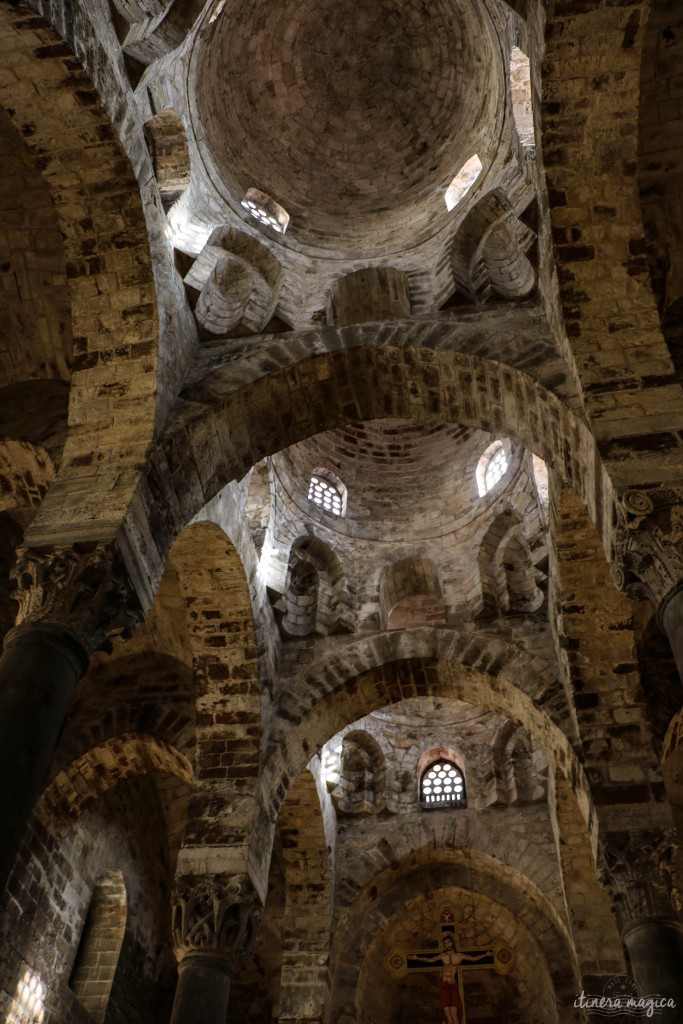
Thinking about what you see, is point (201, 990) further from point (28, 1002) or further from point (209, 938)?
point (28, 1002)

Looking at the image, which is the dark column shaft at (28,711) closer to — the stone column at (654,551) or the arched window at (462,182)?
the stone column at (654,551)

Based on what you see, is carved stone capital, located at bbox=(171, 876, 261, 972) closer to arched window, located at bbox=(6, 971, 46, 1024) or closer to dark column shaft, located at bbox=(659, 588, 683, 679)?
arched window, located at bbox=(6, 971, 46, 1024)

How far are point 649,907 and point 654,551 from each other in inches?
136

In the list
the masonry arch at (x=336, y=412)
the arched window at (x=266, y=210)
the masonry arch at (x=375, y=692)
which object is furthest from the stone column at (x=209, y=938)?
the arched window at (x=266, y=210)

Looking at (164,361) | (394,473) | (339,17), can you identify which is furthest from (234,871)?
(339,17)

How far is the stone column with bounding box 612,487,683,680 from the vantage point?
Answer: 5254 millimetres

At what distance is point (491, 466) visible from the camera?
41.0 feet

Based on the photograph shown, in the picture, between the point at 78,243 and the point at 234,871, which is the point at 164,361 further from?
the point at 234,871

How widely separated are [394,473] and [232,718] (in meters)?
5.52

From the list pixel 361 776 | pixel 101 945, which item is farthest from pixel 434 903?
pixel 101 945

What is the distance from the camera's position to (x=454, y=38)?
40.3 ft

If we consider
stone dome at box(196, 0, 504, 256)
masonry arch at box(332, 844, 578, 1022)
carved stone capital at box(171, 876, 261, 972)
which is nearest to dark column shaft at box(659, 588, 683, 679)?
carved stone capital at box(171, 876, 261, 972)

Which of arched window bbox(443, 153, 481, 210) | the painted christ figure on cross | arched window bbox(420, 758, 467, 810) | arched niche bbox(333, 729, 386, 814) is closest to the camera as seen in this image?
the painted christ figure on cross

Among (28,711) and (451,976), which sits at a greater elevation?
(451,976)
